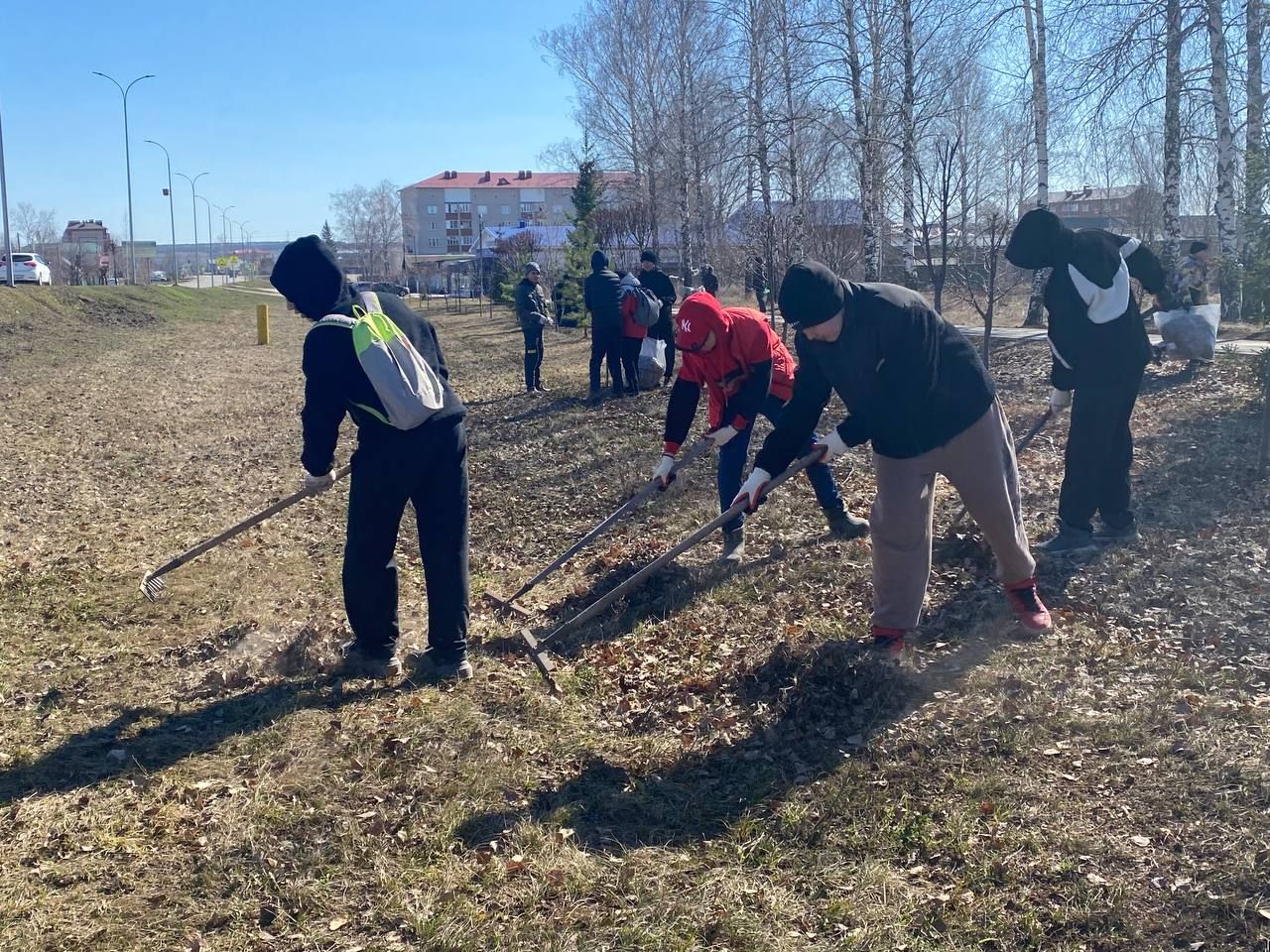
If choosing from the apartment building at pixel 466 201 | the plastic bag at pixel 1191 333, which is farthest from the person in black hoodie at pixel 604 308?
the apartment building at pixel 466 201

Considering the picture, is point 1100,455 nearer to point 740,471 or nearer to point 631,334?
point 740,471

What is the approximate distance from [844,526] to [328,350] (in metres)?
3.31

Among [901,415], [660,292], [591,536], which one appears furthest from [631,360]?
[901,415]

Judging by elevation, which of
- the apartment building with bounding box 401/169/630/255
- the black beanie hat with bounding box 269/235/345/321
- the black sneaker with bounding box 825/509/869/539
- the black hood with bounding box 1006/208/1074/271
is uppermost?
the apartment building with bounding box 401/169/630/255

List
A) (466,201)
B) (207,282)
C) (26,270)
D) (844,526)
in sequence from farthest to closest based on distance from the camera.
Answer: (466,201) → (207,282) → (26,270) → (844,526)

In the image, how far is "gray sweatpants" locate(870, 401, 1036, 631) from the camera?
408 centimetres

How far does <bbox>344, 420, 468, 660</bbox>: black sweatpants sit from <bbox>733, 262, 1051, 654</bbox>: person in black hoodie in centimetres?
141

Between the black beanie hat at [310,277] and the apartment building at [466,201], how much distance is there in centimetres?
10867

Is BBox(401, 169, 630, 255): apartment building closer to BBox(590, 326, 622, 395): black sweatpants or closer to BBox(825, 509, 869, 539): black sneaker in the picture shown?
BBox(590, 326, 622, 395): black sweatpants

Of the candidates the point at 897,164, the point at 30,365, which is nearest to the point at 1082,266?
the point at 897,164

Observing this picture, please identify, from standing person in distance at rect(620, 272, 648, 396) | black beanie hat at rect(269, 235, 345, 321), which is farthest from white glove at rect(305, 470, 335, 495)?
standing person in distance at rect(620, 272, 648, 396)

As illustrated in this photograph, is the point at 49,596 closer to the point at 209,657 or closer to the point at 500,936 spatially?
the point at 209,657

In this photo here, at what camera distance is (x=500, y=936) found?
2.87 m

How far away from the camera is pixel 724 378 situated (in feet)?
18.7
